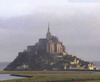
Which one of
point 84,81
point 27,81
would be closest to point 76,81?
point 84,81

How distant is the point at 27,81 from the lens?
109250 mm

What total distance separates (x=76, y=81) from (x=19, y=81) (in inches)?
621

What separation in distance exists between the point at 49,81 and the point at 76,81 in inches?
301

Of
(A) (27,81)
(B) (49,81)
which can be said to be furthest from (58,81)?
(A) (27,81)

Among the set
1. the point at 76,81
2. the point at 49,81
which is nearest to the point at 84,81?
the point at 76,81

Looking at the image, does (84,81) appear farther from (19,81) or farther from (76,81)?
(19,81)

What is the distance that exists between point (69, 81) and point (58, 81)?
314 centimetres

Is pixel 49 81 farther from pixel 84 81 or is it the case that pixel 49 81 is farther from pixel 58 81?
Result: pixel 84 81

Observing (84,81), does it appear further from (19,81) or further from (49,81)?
(19,81)

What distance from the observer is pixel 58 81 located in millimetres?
115000

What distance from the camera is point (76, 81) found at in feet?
367

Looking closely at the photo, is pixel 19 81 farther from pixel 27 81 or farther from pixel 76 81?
pixel 76 81

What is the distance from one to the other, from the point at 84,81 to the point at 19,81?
18005mm

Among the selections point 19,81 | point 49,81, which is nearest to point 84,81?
point 49,81
